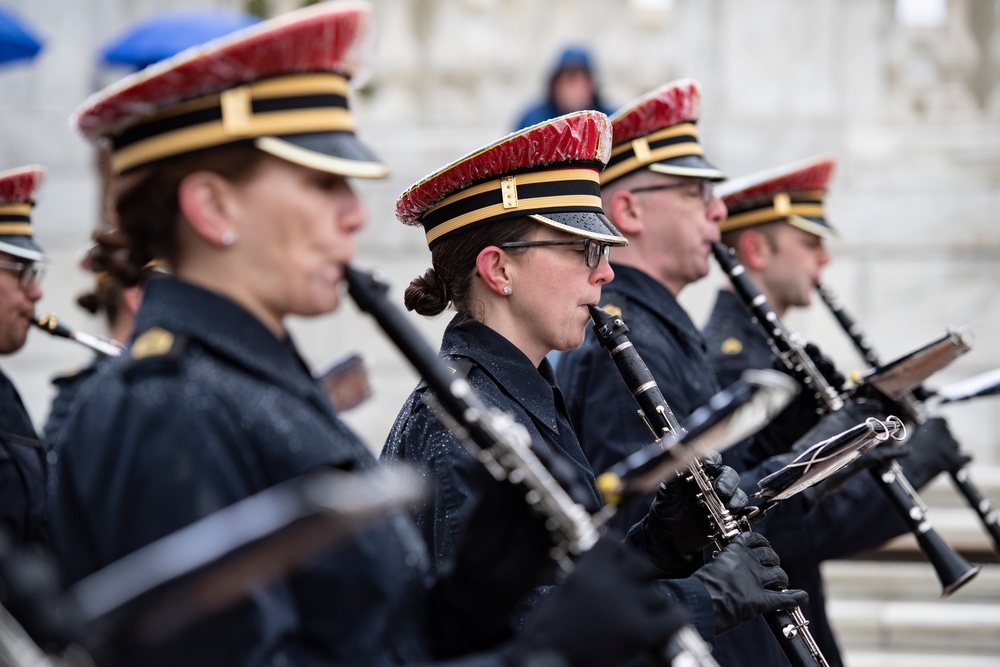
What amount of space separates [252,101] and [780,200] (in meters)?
3.76

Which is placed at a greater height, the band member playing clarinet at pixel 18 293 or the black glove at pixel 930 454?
the band member playing clarinet at pixel 18 293

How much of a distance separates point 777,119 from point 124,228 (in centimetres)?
647

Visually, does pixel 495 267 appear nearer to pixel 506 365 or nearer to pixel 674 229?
pixel 506 365

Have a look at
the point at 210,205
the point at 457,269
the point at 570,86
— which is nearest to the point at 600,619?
the point at 210,205

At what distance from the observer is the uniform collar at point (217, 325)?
6.59ft

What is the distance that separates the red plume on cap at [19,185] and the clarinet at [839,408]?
2280 mm

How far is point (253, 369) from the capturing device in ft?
6.62

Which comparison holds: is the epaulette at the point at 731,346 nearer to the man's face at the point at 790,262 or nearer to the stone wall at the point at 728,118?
the man's face at the point at 790,262

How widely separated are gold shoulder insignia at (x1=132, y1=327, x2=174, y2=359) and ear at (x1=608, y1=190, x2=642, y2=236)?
2.53 m

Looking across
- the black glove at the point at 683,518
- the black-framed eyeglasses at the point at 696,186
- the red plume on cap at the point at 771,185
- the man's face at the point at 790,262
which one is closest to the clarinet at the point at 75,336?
the black-framed eyeglasses at the point at 696,186

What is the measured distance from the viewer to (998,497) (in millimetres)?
7078

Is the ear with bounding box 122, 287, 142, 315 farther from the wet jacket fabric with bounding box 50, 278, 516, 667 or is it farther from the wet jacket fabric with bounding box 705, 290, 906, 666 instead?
the wet jacket fabric with bounding box 50, 278, 516, 667

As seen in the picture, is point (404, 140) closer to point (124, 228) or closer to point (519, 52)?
point (519, 52)

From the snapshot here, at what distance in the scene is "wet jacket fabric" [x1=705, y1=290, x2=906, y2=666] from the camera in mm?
4277
